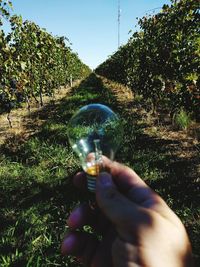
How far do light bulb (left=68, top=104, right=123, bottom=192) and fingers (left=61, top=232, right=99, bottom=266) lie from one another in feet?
1.12

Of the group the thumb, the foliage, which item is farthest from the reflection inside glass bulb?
the foliage

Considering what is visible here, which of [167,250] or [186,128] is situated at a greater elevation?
[167,250]

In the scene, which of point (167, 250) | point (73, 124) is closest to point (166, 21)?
point (73, 124)

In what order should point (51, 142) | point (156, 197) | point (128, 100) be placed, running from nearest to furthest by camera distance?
1. point (156, 197)
2. point (51, 142)
3. point (128, 100)

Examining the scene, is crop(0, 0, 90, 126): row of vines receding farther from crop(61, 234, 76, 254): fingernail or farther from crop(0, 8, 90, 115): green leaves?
crop(61, 234, 76, 254): fingernail

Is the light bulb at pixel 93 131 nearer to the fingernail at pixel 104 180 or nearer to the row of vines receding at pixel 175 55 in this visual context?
the fingernail at pixel 104 180

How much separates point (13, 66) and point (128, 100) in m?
6.57

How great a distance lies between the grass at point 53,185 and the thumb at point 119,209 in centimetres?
118

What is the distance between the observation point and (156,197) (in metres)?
1.32

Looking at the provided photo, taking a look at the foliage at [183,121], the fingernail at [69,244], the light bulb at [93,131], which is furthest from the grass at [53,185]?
the fingernail at [69,244]

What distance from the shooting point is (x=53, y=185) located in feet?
17.4

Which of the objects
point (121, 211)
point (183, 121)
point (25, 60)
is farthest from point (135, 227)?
point (25, 60)

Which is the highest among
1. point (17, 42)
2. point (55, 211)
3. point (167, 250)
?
point (17, 42)

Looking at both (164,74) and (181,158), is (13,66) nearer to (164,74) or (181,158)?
(164,74)
